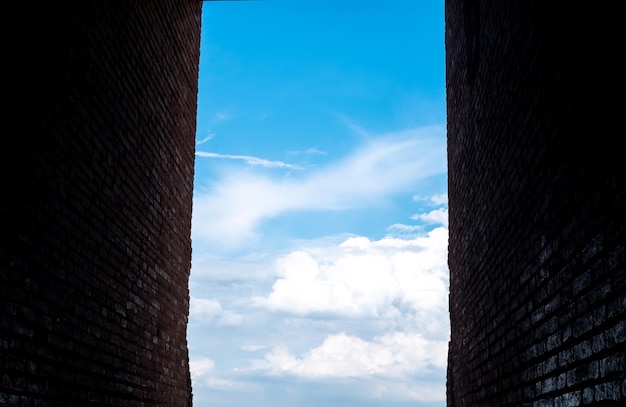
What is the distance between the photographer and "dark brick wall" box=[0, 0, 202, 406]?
361 centimetres

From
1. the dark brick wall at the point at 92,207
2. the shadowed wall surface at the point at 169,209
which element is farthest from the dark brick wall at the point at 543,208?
the dark brick wall at the point at 92,207

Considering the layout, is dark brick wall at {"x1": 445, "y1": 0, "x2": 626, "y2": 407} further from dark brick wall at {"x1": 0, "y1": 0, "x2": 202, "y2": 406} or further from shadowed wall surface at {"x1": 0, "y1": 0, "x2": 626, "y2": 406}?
dark brick wall at {"x1": 0, "y1": 0, "x2": 202, "y2": 406}

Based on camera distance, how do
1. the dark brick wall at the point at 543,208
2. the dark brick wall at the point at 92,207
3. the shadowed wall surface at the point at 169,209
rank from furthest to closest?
the dark brick wall at the point at 92,207, the shadowed wall surface at the point at 169,209, the dark brick wall at the point at 543,208

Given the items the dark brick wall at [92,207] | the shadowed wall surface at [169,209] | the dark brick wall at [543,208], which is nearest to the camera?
the dark brick wall at [543,208]

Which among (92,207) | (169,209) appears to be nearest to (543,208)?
(92,207)

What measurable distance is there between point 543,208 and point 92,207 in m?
2.83

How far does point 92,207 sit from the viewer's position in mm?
4578

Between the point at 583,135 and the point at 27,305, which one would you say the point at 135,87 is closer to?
the point at 27,305

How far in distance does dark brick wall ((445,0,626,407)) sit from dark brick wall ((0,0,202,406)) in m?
2.69

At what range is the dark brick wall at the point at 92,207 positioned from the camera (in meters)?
3.61

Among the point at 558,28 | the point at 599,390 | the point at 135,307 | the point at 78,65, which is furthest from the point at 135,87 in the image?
the point at 599,390

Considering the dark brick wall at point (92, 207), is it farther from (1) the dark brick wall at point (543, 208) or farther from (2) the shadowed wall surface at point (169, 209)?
(1) the dark brick wall at point (543, 208)

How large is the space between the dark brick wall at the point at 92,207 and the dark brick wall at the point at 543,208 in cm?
269

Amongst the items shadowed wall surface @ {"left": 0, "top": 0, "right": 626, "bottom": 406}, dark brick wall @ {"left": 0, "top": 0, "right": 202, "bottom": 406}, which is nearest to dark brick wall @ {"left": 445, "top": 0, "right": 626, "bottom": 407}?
shadowed wall surface @ {"left": 0, "top": 0, "right": 626, "bottom": 406}
